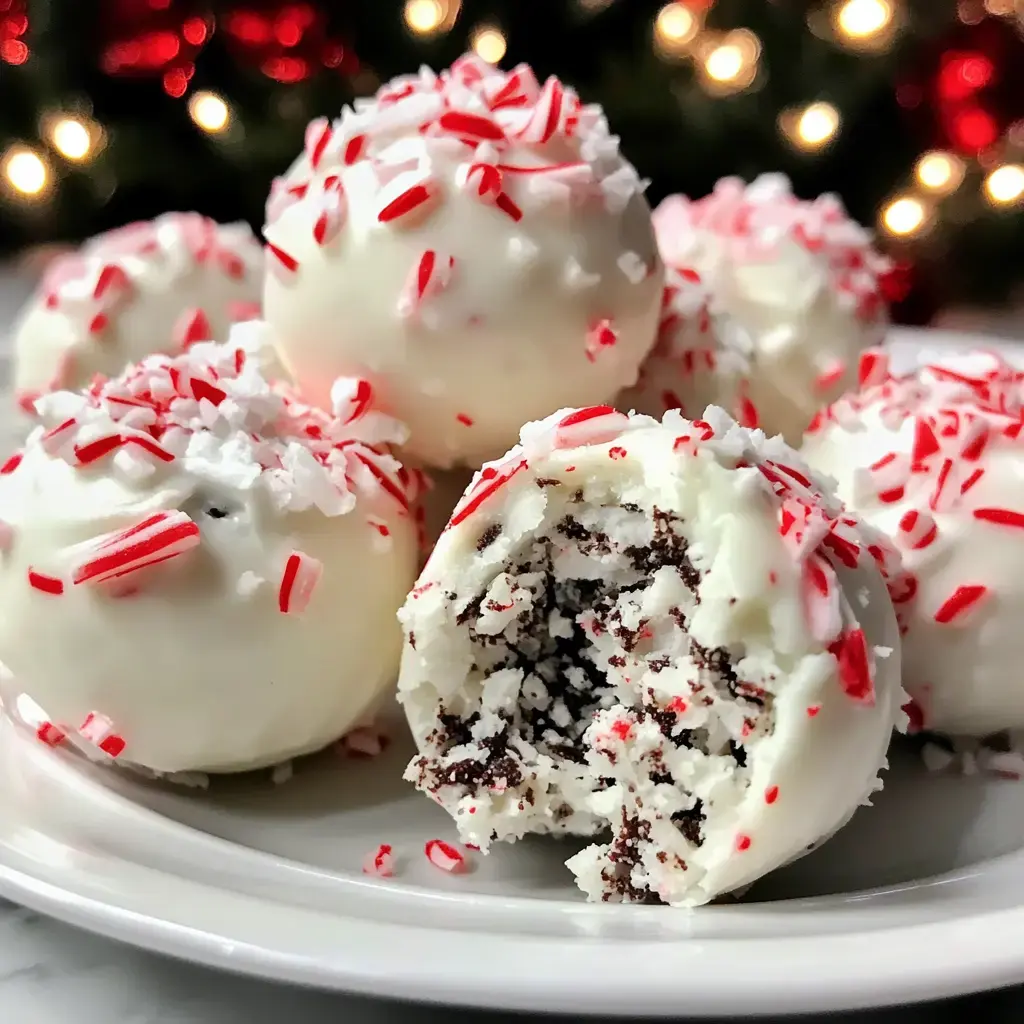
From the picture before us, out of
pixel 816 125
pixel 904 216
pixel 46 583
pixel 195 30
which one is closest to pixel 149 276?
pixel 46 583

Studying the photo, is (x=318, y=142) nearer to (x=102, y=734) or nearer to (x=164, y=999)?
(x=102, y=734)

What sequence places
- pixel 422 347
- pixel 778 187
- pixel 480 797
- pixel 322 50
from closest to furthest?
pixel 480 797, pixel 422 347, pixel 778 187, pixel 322 50

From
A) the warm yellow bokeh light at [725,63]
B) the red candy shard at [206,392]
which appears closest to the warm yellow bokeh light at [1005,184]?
the warm yellow bokeh light at [725,63]

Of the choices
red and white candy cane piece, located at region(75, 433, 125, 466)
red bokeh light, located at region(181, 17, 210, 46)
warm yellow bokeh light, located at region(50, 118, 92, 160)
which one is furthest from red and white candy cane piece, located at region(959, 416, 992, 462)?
warm yellow bokeh light, located at region(50, 118, 92, 160)

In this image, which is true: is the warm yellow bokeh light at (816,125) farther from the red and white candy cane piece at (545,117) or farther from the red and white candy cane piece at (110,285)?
the red and white candy cane piece at (110,285)

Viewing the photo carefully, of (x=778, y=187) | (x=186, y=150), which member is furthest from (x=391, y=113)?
(x=186, y=150)

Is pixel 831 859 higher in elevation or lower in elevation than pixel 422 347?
lower

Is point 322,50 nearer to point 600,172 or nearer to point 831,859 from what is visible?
point 600,172
